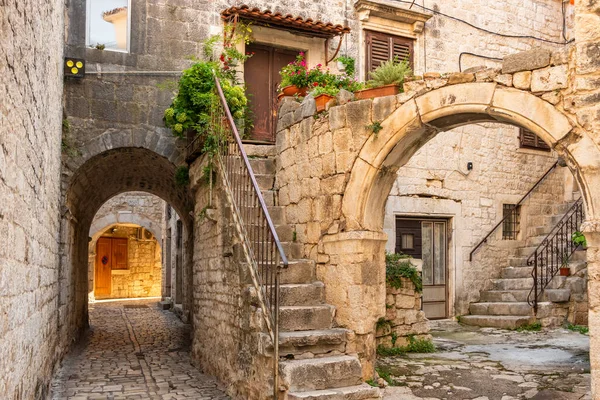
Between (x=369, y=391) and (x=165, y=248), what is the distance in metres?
14.3

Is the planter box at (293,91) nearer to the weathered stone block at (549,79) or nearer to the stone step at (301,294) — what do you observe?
the stone step at (301,294)

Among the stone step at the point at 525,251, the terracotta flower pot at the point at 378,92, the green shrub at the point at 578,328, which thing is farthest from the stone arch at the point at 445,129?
the stone step at the point at 525,251

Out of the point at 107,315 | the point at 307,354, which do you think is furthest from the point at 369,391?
the point at 107,315

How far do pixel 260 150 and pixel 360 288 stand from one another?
9.56 feet

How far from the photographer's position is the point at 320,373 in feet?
16.2

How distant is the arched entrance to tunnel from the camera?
8703mm

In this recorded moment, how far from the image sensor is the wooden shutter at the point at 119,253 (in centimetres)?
2250

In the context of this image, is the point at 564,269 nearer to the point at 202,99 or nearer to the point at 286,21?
the point at 286,21

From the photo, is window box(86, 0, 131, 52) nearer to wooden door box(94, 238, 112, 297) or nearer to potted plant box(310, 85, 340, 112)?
potted plant box(310, 85, 340, 112)

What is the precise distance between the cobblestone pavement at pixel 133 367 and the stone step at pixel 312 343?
1584mm

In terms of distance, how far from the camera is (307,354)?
5191 mm

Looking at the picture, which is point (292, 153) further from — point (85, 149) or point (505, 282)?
point (505, 282)

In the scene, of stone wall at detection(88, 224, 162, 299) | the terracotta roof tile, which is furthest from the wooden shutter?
the terracotta roof tile

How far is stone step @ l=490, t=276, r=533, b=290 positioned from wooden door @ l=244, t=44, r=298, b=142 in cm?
484
